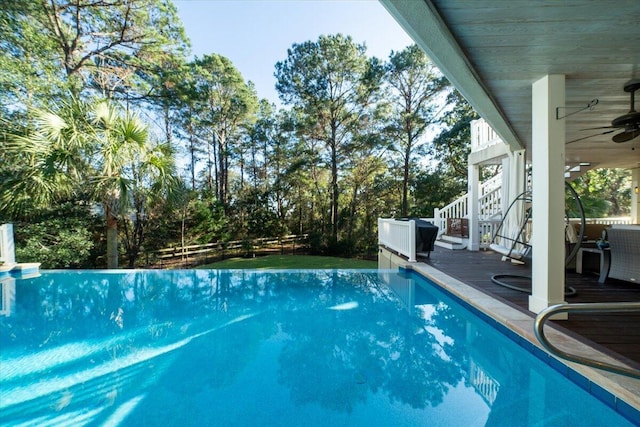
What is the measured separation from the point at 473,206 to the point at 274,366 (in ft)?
22.5

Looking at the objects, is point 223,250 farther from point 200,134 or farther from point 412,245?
point 412,245

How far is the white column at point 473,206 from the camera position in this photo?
24.7 feet

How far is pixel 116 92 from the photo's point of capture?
10.4 m

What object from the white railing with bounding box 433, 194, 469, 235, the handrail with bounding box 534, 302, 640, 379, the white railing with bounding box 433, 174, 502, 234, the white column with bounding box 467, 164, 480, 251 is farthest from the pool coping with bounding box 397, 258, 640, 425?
the white railing with bounding box 433, 194, 469, 235

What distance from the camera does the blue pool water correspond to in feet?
6.61

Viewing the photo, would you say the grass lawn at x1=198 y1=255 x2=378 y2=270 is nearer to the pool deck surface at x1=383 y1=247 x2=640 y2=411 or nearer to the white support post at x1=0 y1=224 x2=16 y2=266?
the pool deck surface at x1=383 y1=247 x2=640 y2=411

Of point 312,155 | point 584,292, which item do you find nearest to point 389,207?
point 312,155

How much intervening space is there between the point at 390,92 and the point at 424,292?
11.5 meters

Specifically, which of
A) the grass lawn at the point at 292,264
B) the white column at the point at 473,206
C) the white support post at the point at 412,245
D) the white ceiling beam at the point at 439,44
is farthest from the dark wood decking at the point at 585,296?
the grass lawn at the point at 292,264

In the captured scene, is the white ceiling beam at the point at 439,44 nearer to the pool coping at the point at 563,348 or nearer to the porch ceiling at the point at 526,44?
the porch ceiling at the point at 526,44

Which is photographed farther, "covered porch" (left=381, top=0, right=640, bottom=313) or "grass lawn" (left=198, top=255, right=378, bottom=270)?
"grass lawn" (left=198, top=255, right=378, bottom=270)

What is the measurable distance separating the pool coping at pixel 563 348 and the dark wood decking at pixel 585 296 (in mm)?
144

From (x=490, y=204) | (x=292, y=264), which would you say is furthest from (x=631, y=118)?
(x=292, y=264)

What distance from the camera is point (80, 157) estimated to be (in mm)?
6410
